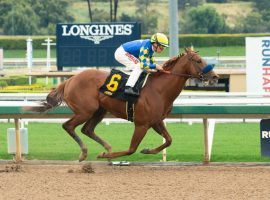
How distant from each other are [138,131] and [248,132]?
18.2 feet

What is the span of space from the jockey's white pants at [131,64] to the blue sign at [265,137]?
1795 mm

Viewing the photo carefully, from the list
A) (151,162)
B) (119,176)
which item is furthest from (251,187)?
(151,162)

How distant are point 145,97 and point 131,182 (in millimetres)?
1376

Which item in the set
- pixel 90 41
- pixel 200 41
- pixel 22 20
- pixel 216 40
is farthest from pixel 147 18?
pixel 90 41

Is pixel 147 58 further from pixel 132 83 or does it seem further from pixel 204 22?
pixel 204 22

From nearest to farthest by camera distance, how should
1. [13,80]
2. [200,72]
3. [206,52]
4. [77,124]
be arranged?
[200,72] < [77,124] < [13,80] < [206,52]

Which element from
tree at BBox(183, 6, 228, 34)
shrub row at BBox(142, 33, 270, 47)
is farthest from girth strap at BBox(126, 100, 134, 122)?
tree at BBox(183, 6, 228, 34)

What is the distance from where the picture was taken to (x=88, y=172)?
1035 cm

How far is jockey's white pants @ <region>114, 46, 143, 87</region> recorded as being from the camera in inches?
415

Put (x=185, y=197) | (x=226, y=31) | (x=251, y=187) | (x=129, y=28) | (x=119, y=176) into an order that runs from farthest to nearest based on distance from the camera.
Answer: (x=226, y=31), (x=129, y=28), (x=119, y=176), (x=251, y=187), (x=185, y=197)

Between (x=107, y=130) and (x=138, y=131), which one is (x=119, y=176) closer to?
(x=138, y=131)

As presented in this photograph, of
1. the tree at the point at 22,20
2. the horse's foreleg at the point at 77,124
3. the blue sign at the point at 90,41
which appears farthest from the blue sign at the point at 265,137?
the tree at the point at 22,20

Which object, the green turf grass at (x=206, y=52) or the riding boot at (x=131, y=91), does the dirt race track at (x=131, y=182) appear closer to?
the riding boot at (x=131, y=91)

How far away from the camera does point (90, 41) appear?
23.2 meters
